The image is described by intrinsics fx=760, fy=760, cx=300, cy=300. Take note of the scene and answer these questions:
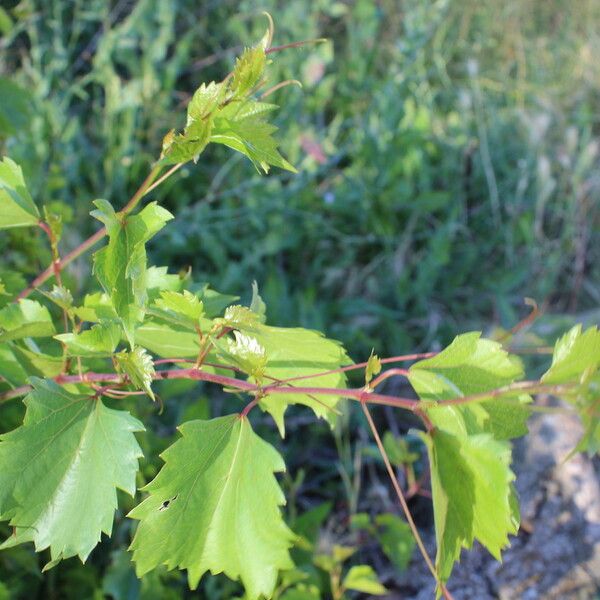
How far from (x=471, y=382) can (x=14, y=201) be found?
48 cm

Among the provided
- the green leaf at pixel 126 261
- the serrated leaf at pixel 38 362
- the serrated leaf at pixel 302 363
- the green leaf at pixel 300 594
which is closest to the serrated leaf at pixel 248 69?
the green leaf at pixel 126 261

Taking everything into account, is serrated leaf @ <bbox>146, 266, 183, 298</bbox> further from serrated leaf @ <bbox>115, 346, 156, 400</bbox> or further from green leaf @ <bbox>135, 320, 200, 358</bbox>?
serrated leaf @ <bbox>115, 346, 156, 400</bbox>

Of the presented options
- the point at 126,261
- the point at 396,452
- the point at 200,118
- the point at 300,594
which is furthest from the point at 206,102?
the point at 396,452

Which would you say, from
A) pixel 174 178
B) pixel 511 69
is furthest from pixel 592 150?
pixel 174 178

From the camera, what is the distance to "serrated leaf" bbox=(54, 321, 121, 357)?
716mm

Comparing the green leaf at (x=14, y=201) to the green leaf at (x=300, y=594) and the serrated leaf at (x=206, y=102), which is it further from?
the green leaf at (x=300, y=594)

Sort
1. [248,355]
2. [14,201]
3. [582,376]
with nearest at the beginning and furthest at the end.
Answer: [582,376], [248,355], [14,201]

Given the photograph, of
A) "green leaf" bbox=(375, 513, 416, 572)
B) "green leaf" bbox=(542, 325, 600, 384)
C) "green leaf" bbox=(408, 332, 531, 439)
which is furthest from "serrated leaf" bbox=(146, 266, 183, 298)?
"green leaf" bbox=(375, 513, 416, 572)

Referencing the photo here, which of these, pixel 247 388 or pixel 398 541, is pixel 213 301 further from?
pixel 398 541

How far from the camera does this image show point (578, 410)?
54 centimetres

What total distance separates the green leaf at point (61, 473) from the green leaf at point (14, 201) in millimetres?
179

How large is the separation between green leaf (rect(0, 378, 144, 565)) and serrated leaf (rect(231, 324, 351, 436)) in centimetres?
15

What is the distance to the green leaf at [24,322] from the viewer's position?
2.46 feet

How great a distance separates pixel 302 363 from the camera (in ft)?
2.52
